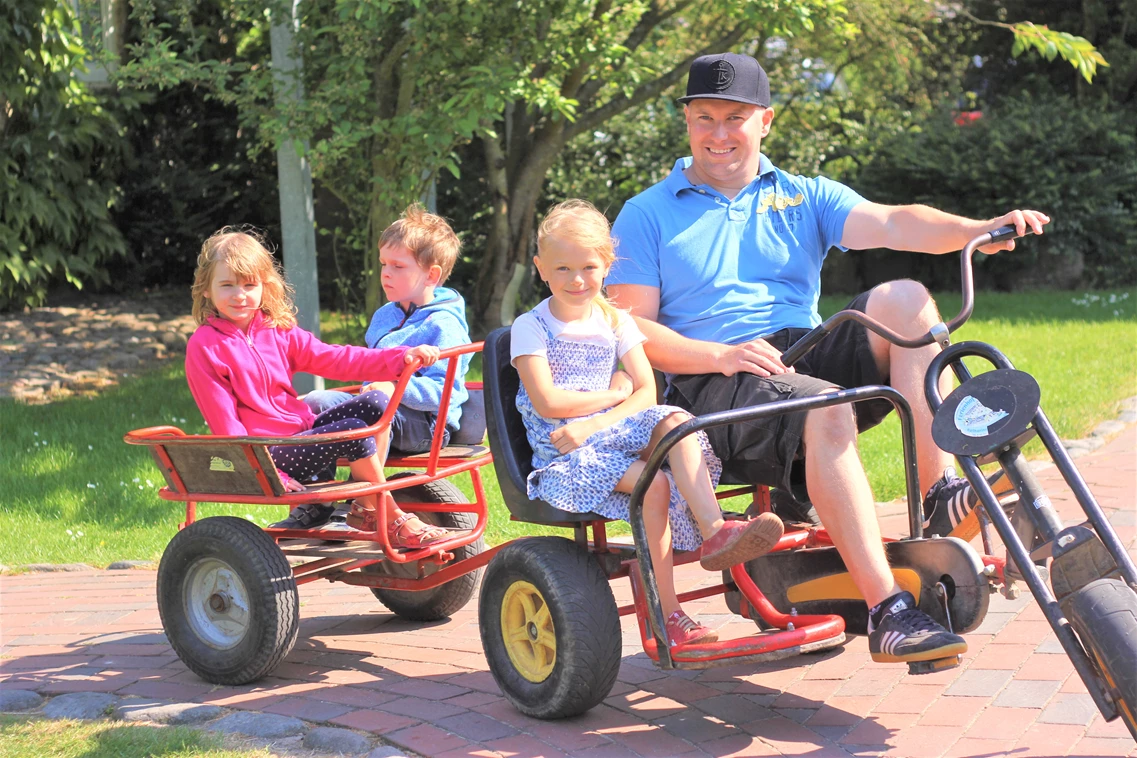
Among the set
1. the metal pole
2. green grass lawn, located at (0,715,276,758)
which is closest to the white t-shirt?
green grass lawn, located at (0,715,276,758)

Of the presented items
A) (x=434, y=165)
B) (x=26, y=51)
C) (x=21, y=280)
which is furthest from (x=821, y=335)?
(x=21, y=280)

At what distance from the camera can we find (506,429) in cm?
360

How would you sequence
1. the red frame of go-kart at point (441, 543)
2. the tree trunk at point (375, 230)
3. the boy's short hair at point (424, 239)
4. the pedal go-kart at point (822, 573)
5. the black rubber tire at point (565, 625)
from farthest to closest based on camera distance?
the tree trunk at point (375, 230) → the boy's short hair at point (424, 239) → the black rubber tire at point (565, 625) → the red frame of go-kart at point (441, 543) → the pedal go-kart at point (822, 573)

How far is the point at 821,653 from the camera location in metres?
3.98

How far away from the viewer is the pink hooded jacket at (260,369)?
408 cm

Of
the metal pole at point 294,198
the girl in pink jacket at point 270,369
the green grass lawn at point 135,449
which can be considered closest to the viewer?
the girl in pink jacket at point 270,369

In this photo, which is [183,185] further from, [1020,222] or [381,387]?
[1020,222]

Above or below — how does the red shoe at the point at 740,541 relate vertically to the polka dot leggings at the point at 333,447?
below

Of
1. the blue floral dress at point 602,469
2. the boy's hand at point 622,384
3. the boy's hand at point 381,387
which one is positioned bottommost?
the blue floral dress at point 602,469

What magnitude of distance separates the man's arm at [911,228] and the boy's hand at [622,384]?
0.84 metres

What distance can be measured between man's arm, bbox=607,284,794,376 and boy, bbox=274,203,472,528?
745mm

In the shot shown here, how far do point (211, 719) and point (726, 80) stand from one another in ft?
7.64

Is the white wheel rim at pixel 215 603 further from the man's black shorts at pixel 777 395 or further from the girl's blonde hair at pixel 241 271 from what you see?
the man's black shorts at pixel 777 395

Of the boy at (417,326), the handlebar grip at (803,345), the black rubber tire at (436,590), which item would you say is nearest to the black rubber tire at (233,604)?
the boy at (417,326)
